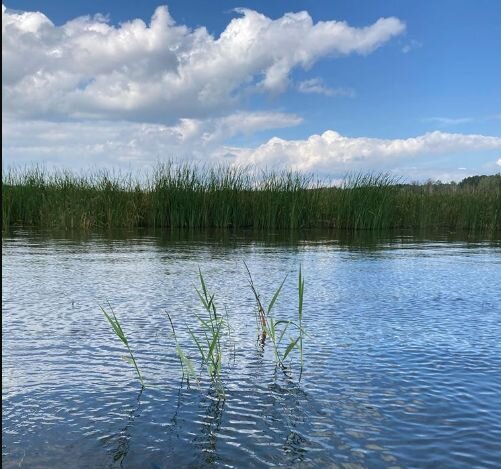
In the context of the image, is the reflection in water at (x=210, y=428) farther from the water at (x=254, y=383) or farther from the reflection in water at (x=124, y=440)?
the reflection in water at (x=124, y=440)

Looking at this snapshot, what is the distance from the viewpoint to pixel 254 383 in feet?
8.47

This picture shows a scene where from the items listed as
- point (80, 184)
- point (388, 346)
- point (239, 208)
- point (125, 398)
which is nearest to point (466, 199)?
point (239, 208)

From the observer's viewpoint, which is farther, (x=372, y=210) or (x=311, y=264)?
(x=372, y=210)

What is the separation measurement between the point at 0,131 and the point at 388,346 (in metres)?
2.46

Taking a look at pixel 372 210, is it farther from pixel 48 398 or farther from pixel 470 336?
pixel 48 398

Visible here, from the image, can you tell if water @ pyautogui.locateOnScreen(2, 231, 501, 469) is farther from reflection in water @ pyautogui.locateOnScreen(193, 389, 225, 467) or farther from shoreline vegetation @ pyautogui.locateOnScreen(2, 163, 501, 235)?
shoreline vegetation @ pyautogui.locateOnScreen(2, 163, 501, 235)

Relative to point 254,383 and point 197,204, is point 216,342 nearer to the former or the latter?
point 254,383

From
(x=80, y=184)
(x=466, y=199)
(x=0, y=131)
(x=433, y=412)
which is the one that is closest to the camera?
(x=0, y=131)

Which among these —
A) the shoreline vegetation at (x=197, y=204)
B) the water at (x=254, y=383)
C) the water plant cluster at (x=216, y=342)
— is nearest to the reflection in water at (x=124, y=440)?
the water at (x=254, y=383)

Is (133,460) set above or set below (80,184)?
below

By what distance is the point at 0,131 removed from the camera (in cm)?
147

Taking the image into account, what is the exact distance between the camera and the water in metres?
1.90

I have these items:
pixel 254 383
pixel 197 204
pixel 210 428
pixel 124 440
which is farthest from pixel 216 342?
pixel 197 204

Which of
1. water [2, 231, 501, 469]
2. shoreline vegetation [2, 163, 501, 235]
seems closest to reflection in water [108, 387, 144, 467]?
water [2, 231, 501, 469]
